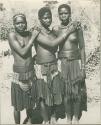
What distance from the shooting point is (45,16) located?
2451 mm

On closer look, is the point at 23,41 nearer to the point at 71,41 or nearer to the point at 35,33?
the point at 35,33

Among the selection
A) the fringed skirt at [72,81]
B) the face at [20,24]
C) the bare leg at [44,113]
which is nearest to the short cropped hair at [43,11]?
the face at [20,24]

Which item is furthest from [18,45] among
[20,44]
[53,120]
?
[53,120]

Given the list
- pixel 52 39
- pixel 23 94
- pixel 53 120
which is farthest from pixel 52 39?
pixel 53 120

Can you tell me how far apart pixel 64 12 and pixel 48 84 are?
0.45 metres

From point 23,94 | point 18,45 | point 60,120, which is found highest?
point 18,45

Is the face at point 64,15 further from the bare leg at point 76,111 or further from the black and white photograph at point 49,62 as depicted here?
the bare leg at point 76,111

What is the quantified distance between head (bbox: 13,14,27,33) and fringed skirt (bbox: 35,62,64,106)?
0.79 feet

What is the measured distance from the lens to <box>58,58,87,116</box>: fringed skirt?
8.05ft

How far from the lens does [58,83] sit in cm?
245

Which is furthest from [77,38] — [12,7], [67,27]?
[12,7]

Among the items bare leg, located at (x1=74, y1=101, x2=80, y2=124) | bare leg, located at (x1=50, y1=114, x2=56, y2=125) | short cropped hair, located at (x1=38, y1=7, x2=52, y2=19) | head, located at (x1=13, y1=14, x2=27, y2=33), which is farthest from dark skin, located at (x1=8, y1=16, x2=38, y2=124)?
bare leg, located at (x1=74, y1=101, x2=80, y2=124)

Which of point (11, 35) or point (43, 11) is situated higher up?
point (43, 11)

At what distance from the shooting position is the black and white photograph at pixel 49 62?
2430mm
